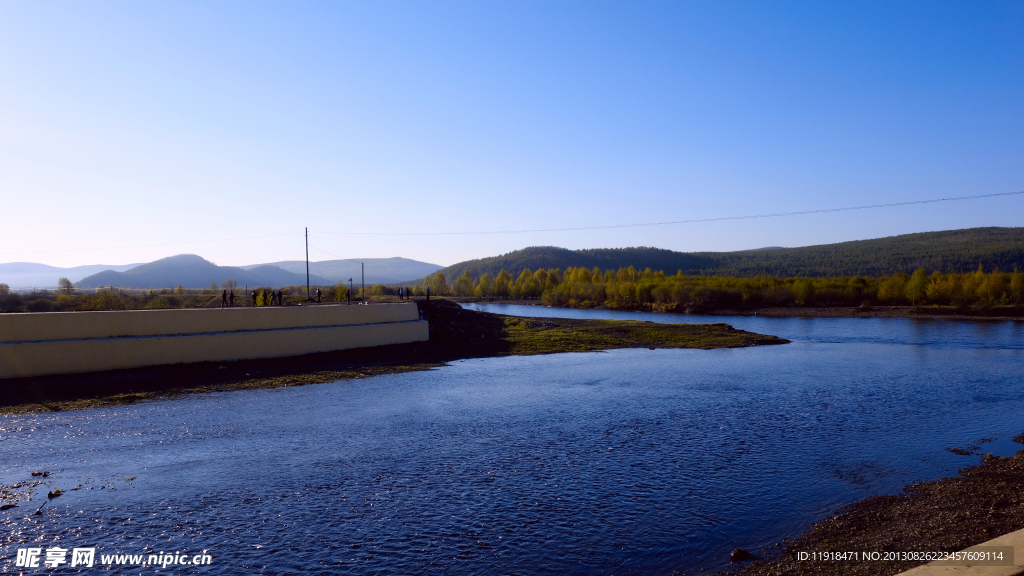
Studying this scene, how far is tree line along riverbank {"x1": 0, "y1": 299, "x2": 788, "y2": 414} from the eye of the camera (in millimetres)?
15969

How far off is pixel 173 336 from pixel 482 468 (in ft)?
44.5

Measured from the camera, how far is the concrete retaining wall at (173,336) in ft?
55.7

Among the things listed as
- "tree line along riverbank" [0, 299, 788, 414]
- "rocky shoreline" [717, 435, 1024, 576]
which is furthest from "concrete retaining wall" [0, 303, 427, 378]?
"rocky shoreline" [717, 435, 1024, 576]

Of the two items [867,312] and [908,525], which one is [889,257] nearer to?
[867,312]

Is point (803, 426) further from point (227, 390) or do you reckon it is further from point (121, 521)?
point (227, 390)

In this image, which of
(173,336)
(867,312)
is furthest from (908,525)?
(867,312)

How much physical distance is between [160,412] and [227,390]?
292 cm

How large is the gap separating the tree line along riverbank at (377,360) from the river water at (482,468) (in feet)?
4.33

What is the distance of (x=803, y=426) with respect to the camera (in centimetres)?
1423

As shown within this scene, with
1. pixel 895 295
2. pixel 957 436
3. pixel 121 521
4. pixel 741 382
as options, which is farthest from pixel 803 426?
pixel 895 295

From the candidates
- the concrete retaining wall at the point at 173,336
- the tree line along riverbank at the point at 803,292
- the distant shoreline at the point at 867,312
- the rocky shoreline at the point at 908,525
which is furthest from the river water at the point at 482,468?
the tree line along riverbank at the point at 803,292

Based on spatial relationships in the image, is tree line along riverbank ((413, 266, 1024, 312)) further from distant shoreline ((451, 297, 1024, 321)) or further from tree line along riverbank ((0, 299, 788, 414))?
tree line along riverbank ((0, 299, 788, 414))

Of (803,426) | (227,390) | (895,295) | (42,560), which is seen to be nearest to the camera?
(42,560)

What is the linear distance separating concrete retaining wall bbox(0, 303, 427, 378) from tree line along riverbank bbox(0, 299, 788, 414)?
0.38 meters
